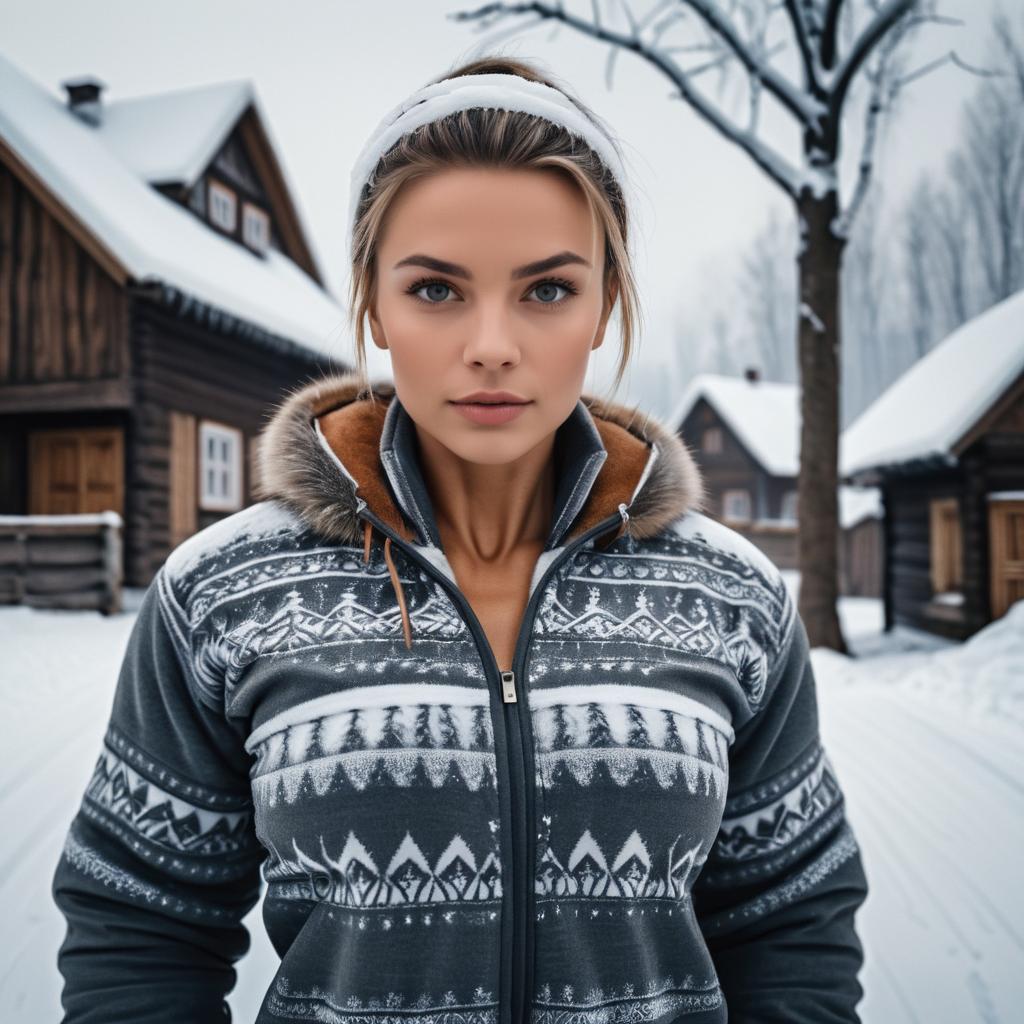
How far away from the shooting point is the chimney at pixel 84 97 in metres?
4.92

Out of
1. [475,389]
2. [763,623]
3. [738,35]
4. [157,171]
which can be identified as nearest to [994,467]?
[738,35]

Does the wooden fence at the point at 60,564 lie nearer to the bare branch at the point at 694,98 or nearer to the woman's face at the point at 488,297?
the woman's face at the point at 488,297

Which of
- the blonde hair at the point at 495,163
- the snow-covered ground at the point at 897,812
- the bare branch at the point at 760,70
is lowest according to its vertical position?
the snow-covered ground at the point at 897,812

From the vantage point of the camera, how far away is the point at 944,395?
177 inches

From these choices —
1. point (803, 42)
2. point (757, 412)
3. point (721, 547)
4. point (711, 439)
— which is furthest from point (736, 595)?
point (711, 439)

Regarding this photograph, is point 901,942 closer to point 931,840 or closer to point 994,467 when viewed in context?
point 931,840

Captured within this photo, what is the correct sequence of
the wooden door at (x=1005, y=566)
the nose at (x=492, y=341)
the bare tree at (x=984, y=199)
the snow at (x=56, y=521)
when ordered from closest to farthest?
1. the nose at (x=492, y=341)
2. the snow at (x=56, y=521)
3. the bare tree at (x=984, y=199)
4. the wooden door at (x=1005, y=566)

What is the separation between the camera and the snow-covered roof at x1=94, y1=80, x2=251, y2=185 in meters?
5.76

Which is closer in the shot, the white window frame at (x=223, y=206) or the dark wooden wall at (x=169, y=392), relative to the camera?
the dark wooden wall at (x=169, y=392)

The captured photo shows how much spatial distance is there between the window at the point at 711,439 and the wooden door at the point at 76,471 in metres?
12.0

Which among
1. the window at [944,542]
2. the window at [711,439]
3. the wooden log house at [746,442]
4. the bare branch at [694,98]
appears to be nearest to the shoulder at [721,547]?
the bare branch at [694,98]

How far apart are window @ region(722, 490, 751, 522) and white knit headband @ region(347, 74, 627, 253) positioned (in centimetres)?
1401

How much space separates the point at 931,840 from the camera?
1.81m

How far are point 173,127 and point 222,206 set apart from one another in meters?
0.66
